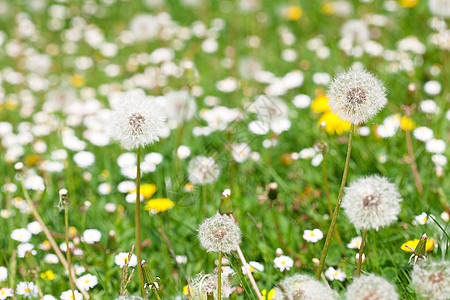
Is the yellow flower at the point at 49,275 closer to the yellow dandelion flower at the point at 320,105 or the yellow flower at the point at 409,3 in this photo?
the yellow dandelion flower at the point at 320,105

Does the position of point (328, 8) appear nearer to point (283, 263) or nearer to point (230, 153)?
A: point (230, 153)

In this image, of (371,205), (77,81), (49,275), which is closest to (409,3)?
(77,81)

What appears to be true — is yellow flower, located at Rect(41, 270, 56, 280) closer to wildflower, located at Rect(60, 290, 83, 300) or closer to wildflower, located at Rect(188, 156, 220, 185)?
wildflower, located at Rect(60, 290, 83, 300)

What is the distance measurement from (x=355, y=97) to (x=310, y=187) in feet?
3.06

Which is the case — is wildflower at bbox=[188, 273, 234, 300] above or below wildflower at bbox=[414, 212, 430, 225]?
below

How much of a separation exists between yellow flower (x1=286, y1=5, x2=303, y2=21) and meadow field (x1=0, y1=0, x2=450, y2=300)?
0.01 metres

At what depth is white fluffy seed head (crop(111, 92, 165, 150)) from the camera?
5.08 ft

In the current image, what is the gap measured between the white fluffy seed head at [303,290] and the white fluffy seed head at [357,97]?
17.2 inches

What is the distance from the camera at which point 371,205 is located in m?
1.37

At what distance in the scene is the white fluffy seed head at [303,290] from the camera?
51.9 inches

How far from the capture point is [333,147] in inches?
98.2

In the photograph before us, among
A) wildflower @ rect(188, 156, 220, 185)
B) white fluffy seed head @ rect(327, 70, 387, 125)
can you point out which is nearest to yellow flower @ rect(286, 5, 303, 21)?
wildflower @ rect(188, 156, 220, 185)

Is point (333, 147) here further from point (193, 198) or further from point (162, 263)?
point (162, 263)

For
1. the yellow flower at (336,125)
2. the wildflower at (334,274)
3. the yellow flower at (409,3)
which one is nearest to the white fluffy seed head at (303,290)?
the wildflower at (334,274)
